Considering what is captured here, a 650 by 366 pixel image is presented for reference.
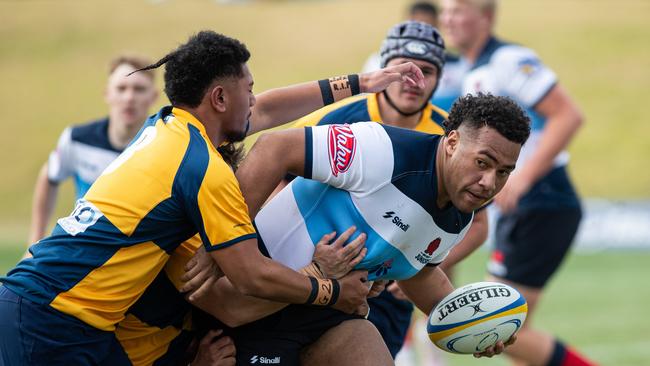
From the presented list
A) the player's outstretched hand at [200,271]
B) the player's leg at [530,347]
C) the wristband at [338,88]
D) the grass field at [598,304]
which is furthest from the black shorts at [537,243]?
the player's outstretched hand at [200,271]

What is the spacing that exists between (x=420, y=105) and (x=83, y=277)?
7.64 ft

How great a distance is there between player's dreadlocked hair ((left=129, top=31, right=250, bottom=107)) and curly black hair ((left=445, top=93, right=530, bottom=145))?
0.98 m

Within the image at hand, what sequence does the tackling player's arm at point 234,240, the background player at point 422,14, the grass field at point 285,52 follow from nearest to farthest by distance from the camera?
the tackling player's arm at point 234,240, the background player at point 422,14, the grass field at point 285,52

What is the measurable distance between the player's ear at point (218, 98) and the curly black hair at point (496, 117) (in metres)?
1.00

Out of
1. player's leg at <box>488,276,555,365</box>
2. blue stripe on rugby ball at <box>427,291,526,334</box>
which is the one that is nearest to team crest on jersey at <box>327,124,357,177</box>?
blue stripe on rugby ball at <box>427,291,526,334</box>

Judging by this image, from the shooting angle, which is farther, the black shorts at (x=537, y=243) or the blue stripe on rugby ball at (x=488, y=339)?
the black shorts at (x=537, y=243)

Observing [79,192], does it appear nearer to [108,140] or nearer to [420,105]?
[108,140]

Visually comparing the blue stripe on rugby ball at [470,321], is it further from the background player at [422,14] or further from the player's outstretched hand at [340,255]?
the background player at [422,14]

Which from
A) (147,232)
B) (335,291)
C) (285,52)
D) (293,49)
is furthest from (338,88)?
(293,49)

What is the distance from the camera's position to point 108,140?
282 inches

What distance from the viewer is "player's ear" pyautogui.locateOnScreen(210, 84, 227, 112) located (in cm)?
407

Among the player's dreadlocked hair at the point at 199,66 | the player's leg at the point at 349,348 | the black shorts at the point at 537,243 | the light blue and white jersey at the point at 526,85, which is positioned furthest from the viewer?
the black shorts at the point at 537,243

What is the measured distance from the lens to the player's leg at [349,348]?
14.5 ft

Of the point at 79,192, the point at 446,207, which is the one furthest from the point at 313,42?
the point at 446,207
